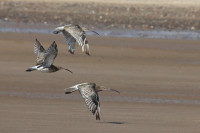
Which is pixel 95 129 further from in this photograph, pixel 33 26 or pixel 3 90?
pixel 33 26

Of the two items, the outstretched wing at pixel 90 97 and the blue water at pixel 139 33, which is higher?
the outstretched wing at pixel 90 97

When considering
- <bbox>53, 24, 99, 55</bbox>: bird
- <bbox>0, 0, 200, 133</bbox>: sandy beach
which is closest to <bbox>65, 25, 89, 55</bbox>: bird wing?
<bbox>53, 24, 99, 55</bbox>: bird

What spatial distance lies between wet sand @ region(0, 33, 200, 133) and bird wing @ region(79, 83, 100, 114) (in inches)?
14.9

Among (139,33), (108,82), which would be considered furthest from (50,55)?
(139,33)

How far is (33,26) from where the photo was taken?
27.7m

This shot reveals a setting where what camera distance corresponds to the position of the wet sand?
1170 centimetres

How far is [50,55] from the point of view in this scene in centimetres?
1157

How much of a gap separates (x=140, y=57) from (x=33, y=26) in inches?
340

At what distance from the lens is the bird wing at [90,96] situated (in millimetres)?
10909

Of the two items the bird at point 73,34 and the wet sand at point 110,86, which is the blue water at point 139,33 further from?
the bird at point 73,34

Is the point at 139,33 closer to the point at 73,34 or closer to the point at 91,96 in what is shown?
the point at 73,34

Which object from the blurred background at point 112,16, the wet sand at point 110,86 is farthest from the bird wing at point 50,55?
the blurred background at point 112,16

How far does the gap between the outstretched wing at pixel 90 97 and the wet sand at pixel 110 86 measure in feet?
1.23

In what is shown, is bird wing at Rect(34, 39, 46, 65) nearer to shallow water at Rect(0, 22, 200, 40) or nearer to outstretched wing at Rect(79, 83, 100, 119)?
outstretched wing at Rect(79, 83, 100, 119)
